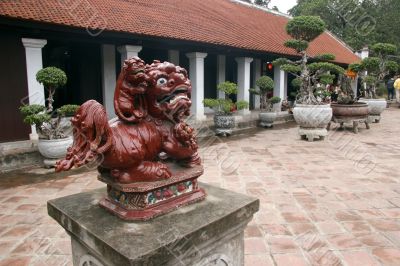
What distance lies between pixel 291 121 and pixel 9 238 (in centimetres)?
1243

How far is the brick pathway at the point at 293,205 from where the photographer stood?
300cm

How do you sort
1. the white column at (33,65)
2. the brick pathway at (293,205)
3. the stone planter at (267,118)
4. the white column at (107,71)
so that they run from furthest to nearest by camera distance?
the stone planter at (267,118) → the white column at (107,71) → the white column at (33,65) → the brick pathway at (293,205)

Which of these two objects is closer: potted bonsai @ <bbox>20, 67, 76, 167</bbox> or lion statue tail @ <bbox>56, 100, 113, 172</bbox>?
lion statue tail @ <bbox>56, 100, 113, 172</bbox>

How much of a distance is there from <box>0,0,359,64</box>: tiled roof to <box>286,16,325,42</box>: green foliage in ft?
7.52

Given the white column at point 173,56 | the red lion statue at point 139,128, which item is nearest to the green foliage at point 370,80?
the white column at point 173,56

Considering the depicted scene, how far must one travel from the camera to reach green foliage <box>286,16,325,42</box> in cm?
909

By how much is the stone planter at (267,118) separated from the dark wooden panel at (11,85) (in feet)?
25.7

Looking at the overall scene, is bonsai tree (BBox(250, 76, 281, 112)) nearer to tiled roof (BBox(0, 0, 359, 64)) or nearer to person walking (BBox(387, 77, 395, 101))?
tiled roof (BBox(0, 0, 359, 64))

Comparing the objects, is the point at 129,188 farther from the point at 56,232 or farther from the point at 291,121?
the point at 291,121

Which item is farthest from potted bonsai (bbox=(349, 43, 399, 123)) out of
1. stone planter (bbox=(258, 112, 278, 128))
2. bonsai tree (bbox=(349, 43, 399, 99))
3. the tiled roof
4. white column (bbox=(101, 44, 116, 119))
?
white column (bbox=(101, 44, 116, 119))

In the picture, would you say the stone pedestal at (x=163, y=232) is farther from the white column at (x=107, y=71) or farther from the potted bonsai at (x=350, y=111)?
the potted bonsai at (x=350, y=111)

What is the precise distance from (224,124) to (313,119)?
2.63m

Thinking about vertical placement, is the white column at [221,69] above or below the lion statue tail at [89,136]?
above

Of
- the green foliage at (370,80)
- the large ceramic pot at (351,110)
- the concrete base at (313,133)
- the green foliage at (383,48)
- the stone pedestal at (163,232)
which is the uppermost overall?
the green foliage at (383,48)
